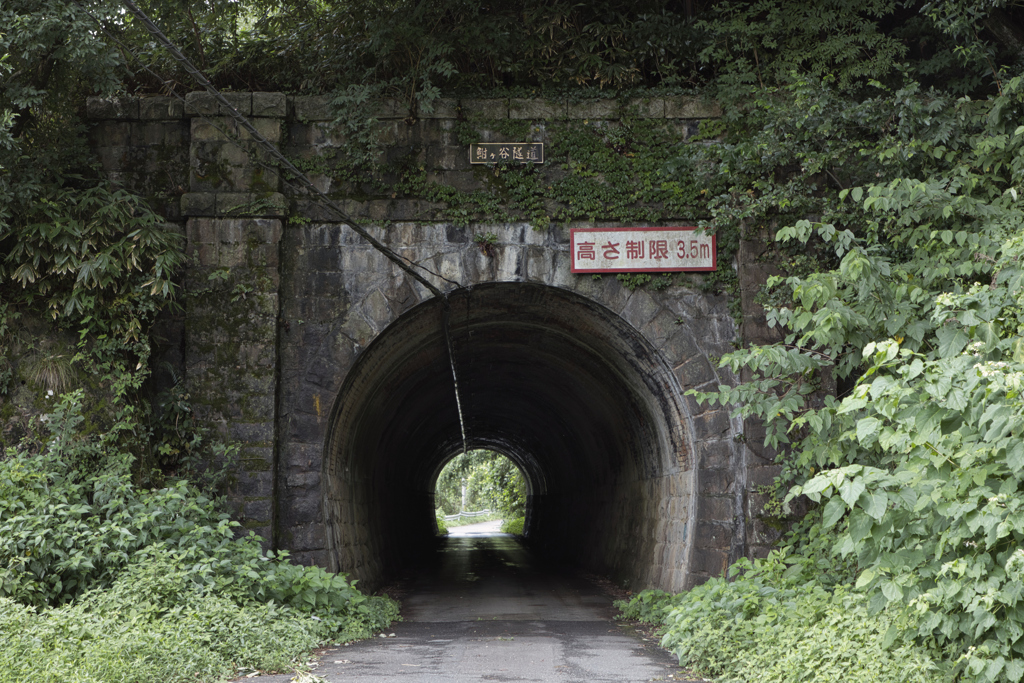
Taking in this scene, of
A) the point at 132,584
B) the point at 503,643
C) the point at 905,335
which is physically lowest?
the point at 503,643

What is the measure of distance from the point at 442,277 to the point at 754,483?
374 cm

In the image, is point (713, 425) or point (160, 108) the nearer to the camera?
point (713, 425)

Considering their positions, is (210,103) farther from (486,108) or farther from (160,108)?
(486,108)

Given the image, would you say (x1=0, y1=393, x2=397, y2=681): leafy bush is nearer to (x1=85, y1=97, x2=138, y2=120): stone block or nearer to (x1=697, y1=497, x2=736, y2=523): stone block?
(x1=85, y1=97, x2=138, y2=120): stone block

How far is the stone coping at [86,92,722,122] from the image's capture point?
8656 millimetres

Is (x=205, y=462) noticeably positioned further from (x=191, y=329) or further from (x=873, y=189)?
(x=873, y=189)

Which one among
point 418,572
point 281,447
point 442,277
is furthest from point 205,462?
point 418,572

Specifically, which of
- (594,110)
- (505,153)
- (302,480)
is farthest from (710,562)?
(594,110)

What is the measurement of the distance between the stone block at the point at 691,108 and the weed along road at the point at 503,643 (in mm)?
5315

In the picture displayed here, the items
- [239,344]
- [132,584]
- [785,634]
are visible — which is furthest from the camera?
[239,344]

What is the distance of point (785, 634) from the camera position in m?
5.95

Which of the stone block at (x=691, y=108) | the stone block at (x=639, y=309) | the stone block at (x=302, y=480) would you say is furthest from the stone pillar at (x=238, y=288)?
the stone block at (x=691, y=108)

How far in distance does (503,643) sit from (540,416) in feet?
32.5

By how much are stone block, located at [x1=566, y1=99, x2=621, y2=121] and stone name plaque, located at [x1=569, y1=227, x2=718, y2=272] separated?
1.23 metres
